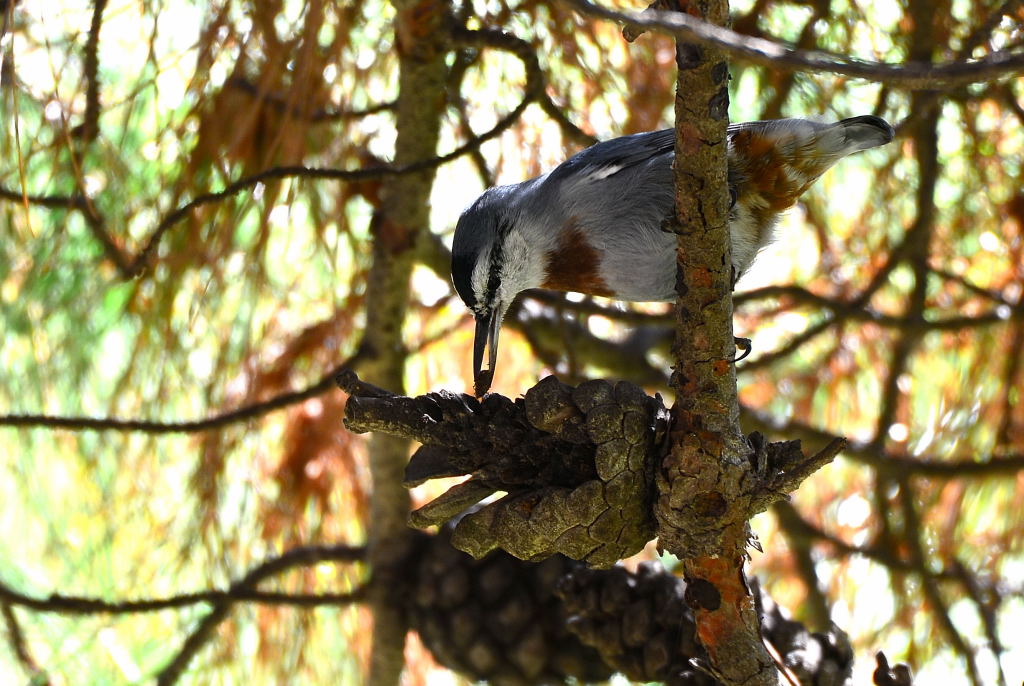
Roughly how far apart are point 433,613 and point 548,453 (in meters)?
0.45

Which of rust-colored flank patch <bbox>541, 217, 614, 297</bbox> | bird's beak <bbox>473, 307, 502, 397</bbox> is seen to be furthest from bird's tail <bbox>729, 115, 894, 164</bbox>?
bird's beak <bbox>473, 307, 502, 397</bbox>

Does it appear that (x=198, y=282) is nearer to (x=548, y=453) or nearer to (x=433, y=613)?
(x=433, y=613)

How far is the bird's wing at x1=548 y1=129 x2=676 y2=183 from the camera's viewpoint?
1.02 m

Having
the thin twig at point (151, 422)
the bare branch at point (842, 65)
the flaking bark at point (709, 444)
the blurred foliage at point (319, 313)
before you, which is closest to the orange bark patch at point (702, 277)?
the flaking bark at point (709, 444)

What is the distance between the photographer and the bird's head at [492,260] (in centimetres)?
102

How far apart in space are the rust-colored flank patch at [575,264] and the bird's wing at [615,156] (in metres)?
0.05

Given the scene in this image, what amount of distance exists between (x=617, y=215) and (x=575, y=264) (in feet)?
0.24

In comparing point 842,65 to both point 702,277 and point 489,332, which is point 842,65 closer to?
point 702,277

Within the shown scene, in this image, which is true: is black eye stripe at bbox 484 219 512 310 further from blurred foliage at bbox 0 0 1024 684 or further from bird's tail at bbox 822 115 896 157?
bird's tail at bbox 822 115 896 157

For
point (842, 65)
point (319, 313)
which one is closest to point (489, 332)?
point (319, 313)

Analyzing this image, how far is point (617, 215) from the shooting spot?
1009 mm

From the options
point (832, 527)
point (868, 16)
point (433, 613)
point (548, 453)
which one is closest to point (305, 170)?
point (548, 453)

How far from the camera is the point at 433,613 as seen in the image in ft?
3.34

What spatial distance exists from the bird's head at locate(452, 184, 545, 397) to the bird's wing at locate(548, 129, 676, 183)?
69mm
